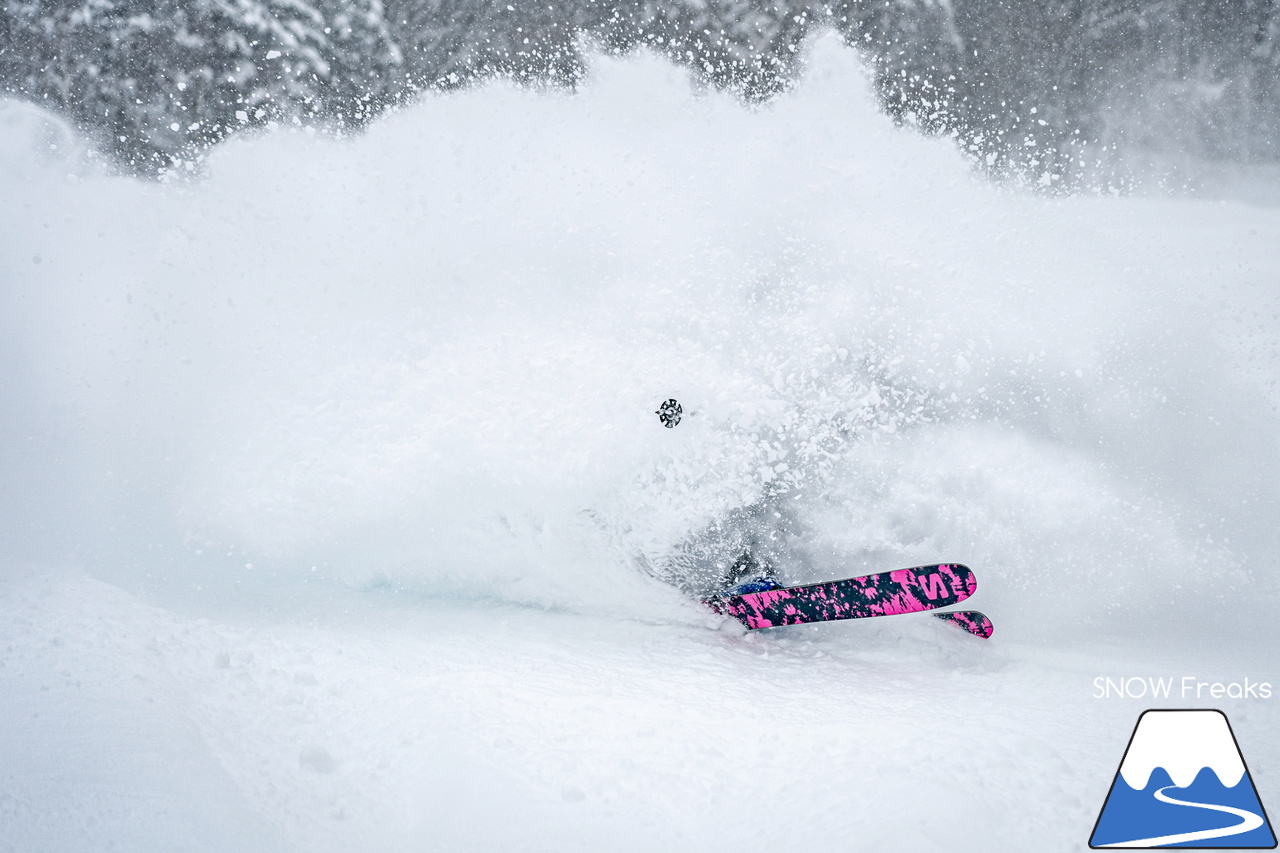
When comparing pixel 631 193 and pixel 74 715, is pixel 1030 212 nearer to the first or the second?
pixel 631 193

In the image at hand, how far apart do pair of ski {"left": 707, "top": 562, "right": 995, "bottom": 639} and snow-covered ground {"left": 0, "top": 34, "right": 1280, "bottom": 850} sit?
0.24 feet

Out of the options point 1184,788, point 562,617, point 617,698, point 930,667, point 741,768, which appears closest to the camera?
point 741,768

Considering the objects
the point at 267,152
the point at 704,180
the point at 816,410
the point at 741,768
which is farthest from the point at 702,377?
the point at 267,152

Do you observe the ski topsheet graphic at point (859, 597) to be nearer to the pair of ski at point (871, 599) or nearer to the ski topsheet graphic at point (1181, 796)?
the pair of ski at point (871, 599)

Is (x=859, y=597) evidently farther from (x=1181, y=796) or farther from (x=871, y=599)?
(x=1181, y=796)

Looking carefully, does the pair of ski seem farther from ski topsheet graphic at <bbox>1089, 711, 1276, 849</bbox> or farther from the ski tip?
ski topsheet graphic at <bbox>1089, 711, 1276, 849</bbox>

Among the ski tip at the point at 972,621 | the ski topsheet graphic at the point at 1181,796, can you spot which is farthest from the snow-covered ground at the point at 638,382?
the ski topsheet graphic at the point at 1181,796

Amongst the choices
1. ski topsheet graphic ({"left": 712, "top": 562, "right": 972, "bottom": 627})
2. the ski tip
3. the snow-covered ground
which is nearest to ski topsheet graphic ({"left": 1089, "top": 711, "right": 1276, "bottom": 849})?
the snow-covered ground

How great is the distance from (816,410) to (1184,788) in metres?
1.49

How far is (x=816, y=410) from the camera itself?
2504 mm

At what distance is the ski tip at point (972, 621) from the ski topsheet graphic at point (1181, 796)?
498mm

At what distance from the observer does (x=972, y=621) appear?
7.66 feet

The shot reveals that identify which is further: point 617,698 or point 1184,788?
point 617,698

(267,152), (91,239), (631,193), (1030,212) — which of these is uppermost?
(1030,212)
